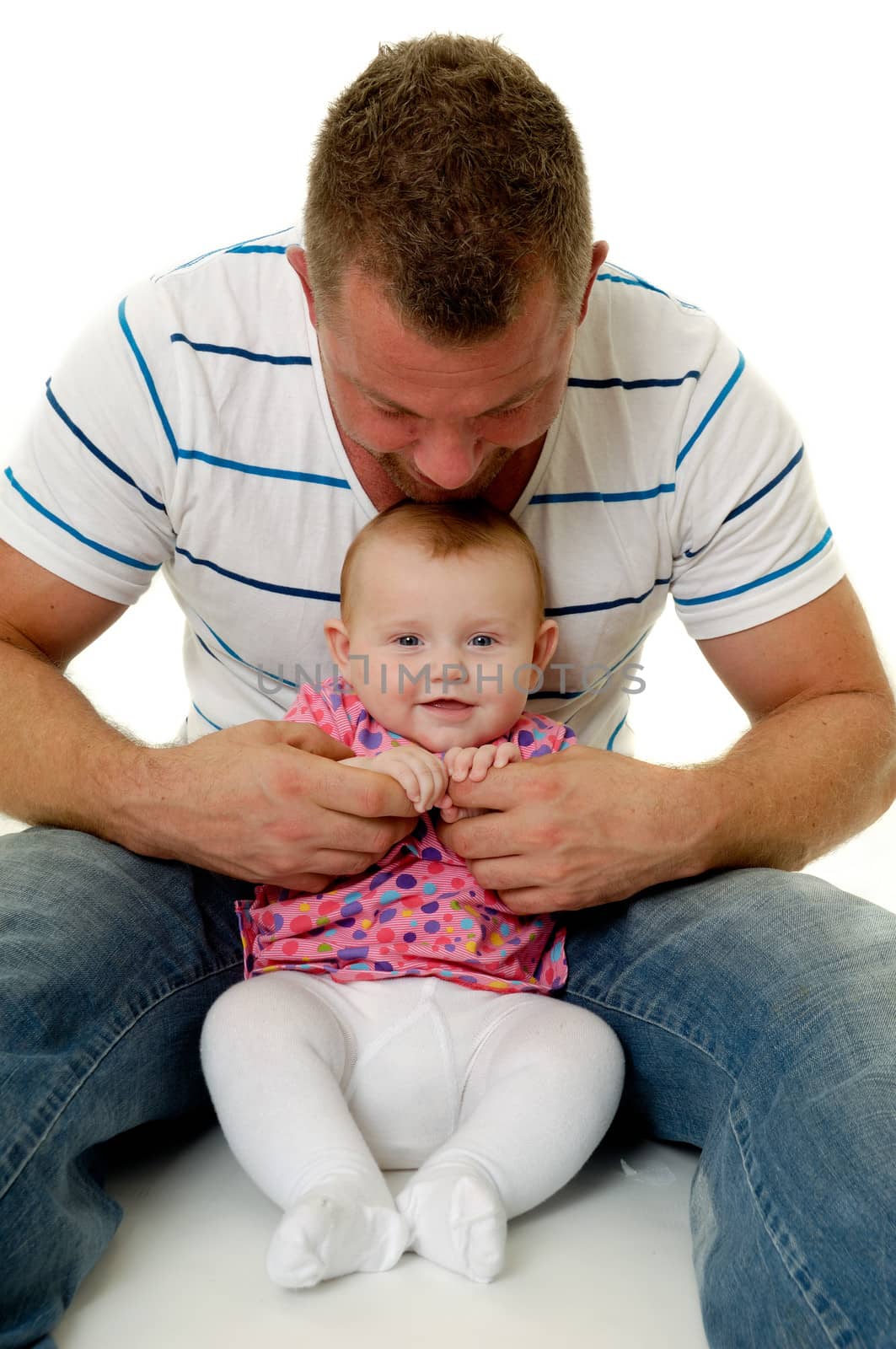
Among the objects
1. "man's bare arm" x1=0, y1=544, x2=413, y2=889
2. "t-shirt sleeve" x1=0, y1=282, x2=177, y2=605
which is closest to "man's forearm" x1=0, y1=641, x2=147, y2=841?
"man's bare arm" x1=0, y1=544, x2=413, y2=889

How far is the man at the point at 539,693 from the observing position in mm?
1457

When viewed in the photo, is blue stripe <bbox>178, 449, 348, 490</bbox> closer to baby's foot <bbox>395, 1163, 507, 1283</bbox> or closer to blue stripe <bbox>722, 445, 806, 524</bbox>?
blue stripe <bbox>722, 445, 806, 524</bbox>

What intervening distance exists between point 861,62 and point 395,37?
3.72 feet

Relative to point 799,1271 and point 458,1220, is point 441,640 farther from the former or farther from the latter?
point 799,1271

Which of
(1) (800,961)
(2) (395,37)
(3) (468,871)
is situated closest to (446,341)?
(3) (468,871)

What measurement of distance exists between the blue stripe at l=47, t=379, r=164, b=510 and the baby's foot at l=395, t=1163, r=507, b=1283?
92 cm

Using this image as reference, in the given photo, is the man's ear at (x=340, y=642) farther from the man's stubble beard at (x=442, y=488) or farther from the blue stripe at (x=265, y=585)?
the man's stubble beard at (x=442, y=488)

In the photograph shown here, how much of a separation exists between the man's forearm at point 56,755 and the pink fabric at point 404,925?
22 centimetres

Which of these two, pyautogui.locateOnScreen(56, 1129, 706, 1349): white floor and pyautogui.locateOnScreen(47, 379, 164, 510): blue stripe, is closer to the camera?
pyautogui.locateOnScreen(56, 1129, 706, 1349): white floor

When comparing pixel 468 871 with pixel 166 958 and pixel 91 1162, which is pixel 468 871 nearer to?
pixel 166 958

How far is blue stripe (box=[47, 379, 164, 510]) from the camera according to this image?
1885 mm

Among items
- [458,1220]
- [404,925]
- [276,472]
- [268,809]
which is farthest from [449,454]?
[458,1220]

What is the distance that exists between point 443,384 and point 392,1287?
0.92 metres

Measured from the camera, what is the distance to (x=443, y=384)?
1.59 meters
